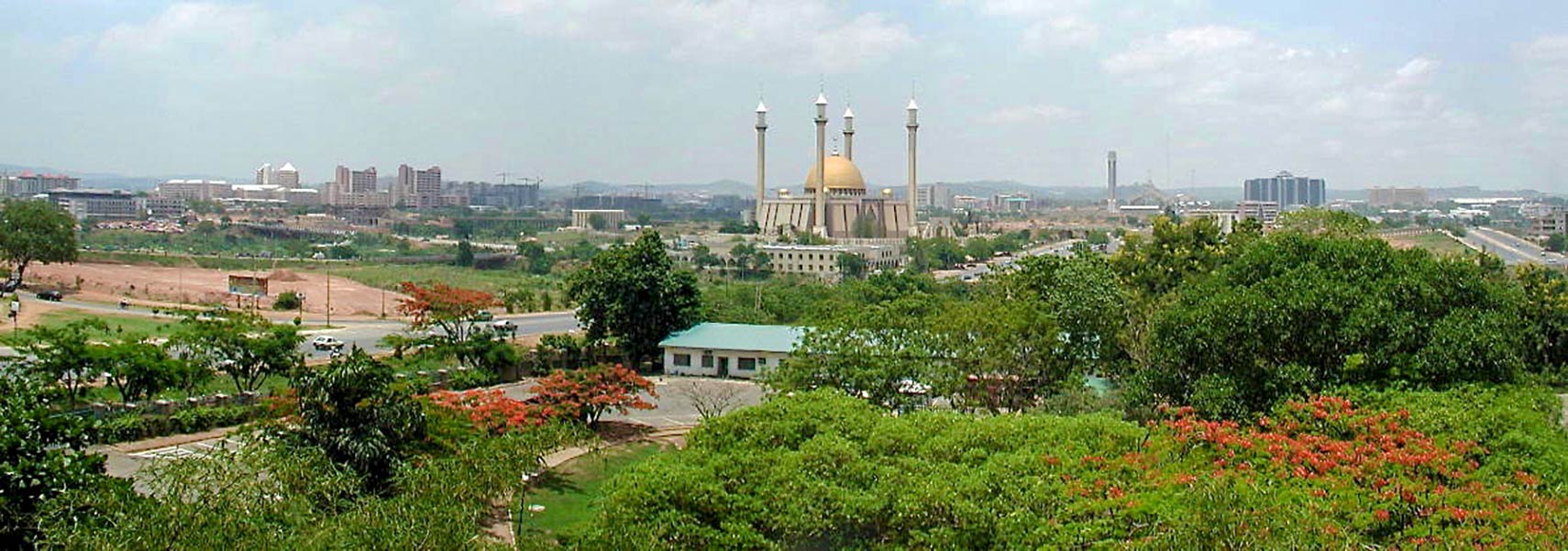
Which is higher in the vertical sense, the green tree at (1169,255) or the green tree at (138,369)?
the green tree at (1169,255)

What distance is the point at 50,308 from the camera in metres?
40.4

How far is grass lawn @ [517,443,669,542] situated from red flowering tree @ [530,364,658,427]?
0.94 meters

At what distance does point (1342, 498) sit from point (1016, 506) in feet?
10.9

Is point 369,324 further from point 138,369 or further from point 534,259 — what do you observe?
point 534,259

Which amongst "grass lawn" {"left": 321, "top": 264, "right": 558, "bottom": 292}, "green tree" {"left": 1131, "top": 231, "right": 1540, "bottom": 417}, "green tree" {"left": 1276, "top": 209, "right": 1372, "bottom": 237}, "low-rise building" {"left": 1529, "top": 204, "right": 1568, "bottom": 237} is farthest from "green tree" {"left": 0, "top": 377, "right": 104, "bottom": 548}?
"low-rise building" {"left": 1529, "top": 204, "right": 1568, "bottom": 237}

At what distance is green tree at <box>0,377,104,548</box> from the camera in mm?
12109

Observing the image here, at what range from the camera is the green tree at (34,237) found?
45.7 metres

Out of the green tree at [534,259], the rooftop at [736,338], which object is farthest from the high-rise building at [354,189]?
the rooftop at [736,338]

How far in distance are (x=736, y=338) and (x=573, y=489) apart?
12397 mm

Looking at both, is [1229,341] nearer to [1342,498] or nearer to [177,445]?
[1342,498]

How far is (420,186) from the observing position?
582ft

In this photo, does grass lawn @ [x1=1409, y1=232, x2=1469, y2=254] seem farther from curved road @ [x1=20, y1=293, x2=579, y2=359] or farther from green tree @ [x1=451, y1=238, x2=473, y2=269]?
curved road @ [x1=20, y1=293, x2=579, y2=359]

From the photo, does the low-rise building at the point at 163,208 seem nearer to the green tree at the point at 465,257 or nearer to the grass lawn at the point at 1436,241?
the green tree at the point at 465,257

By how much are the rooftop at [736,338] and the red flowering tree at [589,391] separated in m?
7.27
